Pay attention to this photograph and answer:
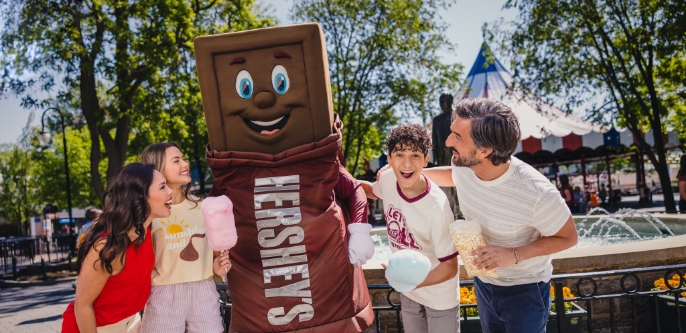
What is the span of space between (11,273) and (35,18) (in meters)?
8.49

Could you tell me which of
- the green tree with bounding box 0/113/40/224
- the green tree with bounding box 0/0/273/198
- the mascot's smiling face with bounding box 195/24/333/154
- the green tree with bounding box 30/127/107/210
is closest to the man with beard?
the mascot's smiling face with bounding box 195/24/333/154

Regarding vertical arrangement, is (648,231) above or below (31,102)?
below

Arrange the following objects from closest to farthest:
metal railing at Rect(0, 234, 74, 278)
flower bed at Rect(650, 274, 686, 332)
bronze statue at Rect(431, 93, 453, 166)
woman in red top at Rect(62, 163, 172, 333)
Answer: woman in red top at Rect(62, 163, 172, 333) → flower bed at Rect(650, 274, 686, 332) → bronze statue at Rect(431, 93, 453, 166) → metal railing at Rect(0, 234, 74, 278)

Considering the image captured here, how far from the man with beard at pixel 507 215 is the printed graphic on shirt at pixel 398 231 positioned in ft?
1.24

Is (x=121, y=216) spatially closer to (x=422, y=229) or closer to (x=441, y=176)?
(x=422, y=229)

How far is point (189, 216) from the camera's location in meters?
3.39

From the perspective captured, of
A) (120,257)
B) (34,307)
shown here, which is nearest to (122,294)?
(120,257)

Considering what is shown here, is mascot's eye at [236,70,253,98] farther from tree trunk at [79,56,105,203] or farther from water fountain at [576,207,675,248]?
tree trunk at [79,56,105,203]

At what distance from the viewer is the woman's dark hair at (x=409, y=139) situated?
10.1ft

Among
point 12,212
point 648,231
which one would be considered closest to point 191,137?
point 648,231

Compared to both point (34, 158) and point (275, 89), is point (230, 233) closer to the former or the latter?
point (275, 89)

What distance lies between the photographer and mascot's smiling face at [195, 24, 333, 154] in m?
3.25

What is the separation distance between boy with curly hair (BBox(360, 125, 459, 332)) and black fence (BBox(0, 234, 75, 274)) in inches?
647

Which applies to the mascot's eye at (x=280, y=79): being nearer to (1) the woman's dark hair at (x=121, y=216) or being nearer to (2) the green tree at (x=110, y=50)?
(1) the woman's dark hair at (x=121, y=216)
